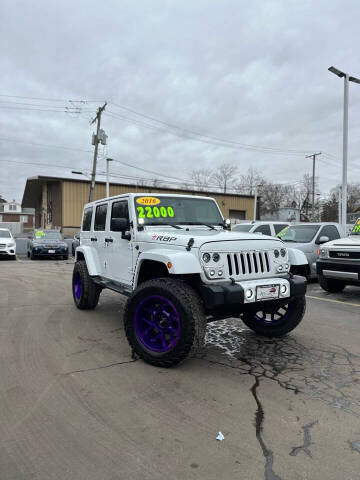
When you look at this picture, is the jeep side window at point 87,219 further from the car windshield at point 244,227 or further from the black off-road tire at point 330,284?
the car windshield at point 244,227

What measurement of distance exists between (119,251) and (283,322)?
8.26 ft

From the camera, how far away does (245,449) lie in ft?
8.21

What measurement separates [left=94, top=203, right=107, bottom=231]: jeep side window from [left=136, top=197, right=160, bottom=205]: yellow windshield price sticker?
42.4 inches

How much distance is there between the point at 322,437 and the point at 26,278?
10.2 metres

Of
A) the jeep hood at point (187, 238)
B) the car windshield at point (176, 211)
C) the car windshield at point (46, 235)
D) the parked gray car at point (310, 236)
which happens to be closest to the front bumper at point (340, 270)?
the parked gray car at point (310, 236)

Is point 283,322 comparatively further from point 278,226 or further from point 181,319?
point 278,226

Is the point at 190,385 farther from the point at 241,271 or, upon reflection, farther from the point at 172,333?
the point at 241,271

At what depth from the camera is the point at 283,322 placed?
4.85 metres

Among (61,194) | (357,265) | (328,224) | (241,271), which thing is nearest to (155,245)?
(241,271)

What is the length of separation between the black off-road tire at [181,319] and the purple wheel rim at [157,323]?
0.05m

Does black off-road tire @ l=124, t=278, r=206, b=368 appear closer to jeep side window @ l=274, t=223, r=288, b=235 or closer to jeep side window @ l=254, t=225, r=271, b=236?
jeep side window @ l=254, t=225, r=271, b=236

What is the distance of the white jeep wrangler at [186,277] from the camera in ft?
12.1

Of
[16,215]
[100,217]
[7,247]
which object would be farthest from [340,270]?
[16,215]

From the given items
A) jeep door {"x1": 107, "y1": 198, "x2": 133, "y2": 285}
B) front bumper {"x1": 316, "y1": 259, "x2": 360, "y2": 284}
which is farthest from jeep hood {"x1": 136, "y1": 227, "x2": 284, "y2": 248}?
front bumper {"x1": 316, "y1": 259, "x2": 360, "y2": 284}
